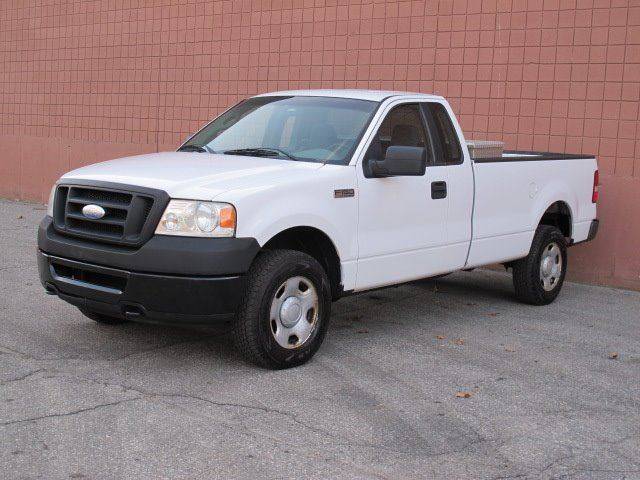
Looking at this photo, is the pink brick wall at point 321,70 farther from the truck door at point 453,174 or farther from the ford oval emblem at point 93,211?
the ford oval emblem at point 93,211

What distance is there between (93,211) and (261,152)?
1.43 m

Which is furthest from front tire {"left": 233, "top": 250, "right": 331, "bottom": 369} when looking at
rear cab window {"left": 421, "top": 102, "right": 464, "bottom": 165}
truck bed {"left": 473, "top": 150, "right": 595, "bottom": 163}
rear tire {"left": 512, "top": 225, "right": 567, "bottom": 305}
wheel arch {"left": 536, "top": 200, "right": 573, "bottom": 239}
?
wheel arch {"left": 536, "top": 200, "right": 573, "bottom": 239}

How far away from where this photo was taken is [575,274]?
10.3m

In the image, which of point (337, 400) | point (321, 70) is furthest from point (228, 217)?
point (321, 70)

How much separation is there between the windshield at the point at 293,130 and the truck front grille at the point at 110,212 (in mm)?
1279

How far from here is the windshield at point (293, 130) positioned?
693 centimetres

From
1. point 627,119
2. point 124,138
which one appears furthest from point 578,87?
point 124,138

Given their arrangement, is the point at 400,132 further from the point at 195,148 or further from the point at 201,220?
the point at 201,220

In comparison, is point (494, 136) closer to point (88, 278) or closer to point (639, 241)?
Result: point (639, 241)

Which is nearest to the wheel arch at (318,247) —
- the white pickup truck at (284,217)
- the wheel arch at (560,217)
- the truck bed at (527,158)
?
the white pickup truck at (284,217)

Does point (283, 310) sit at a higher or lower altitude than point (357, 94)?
lower

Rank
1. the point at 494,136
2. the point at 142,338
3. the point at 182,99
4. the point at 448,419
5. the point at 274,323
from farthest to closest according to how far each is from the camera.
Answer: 1. the point at 182,99
2. the point at 494,136
3. the point at 142,338
4. the point at 274,323
5. the point at 448,419

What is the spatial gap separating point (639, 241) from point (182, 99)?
6.91 m

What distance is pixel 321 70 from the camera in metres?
12.1
